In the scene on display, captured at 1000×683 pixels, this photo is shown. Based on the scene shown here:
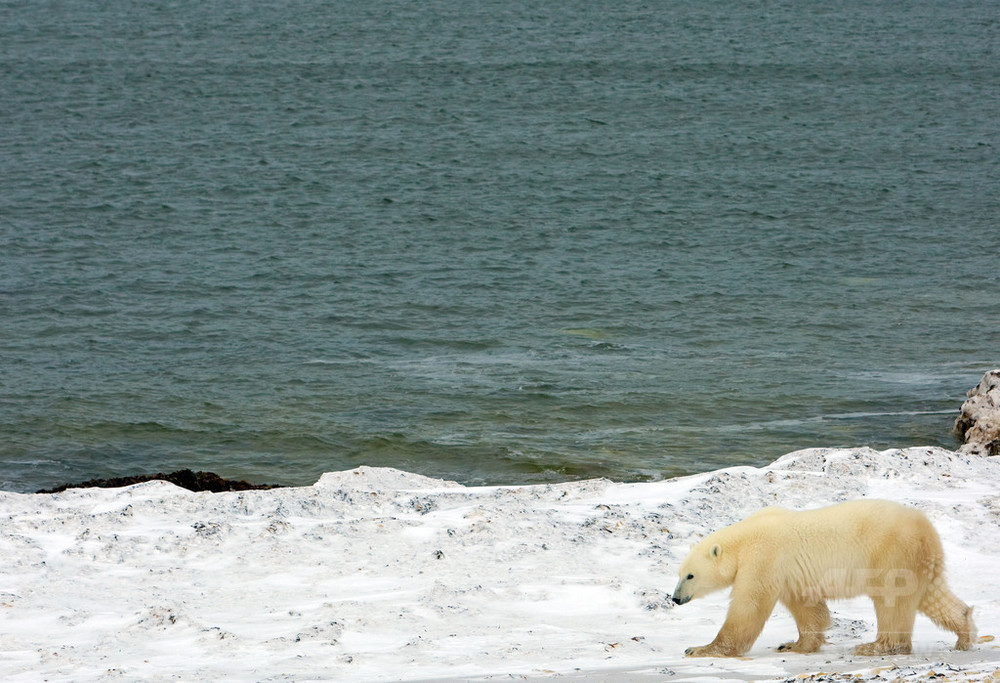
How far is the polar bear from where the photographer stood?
6203 mm

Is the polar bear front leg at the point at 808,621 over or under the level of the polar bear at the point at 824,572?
under

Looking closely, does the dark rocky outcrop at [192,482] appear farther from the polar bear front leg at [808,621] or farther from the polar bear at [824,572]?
the polar bear front leg at [808,621]

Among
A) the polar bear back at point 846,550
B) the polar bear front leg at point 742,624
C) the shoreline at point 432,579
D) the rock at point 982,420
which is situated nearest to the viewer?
the polar bear back at point 846,550

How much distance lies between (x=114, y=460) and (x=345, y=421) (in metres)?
3.22

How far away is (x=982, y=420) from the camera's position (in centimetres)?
1440

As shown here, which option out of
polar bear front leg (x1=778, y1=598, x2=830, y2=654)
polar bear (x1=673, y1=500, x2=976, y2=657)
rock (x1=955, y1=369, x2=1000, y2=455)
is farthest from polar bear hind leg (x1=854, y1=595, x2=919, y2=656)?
rock (x1=955, y1=369, x2=1000, y2=455)

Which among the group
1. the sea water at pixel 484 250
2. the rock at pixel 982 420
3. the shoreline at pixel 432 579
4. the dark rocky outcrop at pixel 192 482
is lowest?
the shoreline at pixel 432 579

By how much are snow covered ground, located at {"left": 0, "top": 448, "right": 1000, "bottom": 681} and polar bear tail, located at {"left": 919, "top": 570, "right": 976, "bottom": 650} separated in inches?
5.4

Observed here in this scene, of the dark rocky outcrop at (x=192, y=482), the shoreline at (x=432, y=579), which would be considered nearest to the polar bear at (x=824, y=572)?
the shoreline at (x=432, y=579)

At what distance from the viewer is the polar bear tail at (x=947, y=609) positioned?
20.5ft

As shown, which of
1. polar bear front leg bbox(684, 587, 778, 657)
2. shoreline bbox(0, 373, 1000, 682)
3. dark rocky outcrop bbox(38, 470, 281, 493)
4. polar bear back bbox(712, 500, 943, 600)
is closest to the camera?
polar bear back bbox(712, 500, 943, 600)

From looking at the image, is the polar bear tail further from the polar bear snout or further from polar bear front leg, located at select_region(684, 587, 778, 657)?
the polar bear snout

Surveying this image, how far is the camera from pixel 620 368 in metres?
19.7

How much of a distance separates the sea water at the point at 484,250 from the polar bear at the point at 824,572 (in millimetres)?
8082
